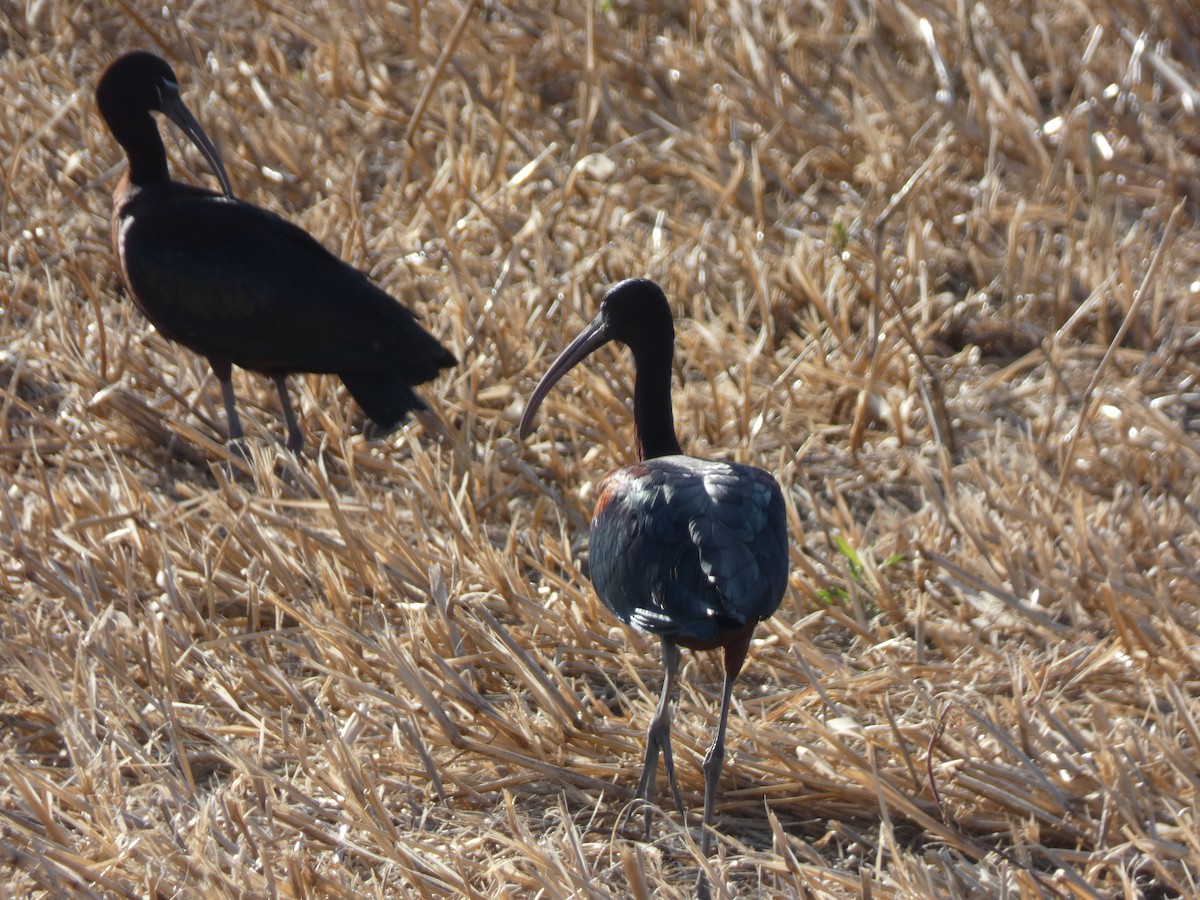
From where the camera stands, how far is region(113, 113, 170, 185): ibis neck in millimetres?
5363

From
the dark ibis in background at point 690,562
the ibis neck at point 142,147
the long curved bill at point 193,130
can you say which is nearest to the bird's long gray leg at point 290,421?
the long curved bill at point 193,130

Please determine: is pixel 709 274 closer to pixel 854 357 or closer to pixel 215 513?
pixel 854 357

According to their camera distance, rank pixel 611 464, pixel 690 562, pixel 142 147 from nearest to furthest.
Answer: pixel 690 562
pixel 611 464
pixel 142 147

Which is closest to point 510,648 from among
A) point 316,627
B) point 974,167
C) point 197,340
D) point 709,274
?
point 316,627

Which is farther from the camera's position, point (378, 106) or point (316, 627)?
point (378, 106)

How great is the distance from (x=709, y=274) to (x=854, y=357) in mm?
823

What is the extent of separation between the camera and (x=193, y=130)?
5.46m

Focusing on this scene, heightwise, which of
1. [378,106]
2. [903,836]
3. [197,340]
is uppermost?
[378,106]

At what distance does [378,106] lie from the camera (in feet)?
22.8

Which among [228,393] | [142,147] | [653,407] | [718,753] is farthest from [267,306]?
[718,753]

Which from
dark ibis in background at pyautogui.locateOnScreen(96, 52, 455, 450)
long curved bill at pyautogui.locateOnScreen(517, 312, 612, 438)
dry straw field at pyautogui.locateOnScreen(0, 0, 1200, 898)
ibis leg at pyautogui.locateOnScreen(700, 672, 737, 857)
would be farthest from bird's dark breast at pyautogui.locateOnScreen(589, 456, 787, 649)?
dark ibis in background at pyautogui.locateOnScreen(96, 52, 455, 450)

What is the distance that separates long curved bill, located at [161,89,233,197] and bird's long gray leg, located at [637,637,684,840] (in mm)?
2869

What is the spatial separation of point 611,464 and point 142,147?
207 centimetres

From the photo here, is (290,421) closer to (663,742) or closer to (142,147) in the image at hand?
(142,147)
